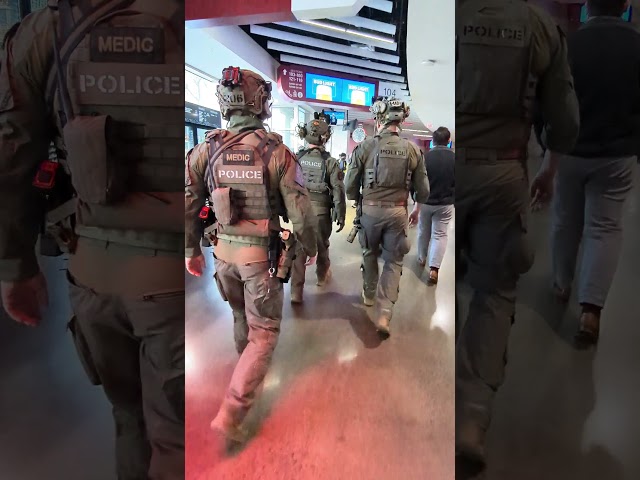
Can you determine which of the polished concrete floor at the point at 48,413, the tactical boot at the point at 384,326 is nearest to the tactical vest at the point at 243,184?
the tactical boot at the point at 384,326

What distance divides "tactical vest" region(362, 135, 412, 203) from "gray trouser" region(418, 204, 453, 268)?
0.23ft

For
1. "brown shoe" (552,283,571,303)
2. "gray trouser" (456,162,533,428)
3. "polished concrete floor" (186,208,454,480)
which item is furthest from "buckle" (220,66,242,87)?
"brown shoe" (552,283,571,303)

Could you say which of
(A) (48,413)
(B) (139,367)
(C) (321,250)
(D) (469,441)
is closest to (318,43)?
(C) (321,250)

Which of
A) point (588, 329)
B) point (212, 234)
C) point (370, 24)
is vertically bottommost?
point (588, 329)

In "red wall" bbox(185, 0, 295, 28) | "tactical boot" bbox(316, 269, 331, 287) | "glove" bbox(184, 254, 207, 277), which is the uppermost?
"red wall" bbox(185, 0, 295, 28)

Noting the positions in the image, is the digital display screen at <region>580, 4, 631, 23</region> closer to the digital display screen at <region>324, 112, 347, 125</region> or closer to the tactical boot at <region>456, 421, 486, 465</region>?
the digital display screen at <region>324, 112, 347, 125</region>

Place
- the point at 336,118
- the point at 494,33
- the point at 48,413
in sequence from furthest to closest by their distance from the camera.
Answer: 1. the point at 48,413
2. the point at 336,118
3. the point at 494,33

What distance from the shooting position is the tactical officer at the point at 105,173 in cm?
90

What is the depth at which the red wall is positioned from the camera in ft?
2.91

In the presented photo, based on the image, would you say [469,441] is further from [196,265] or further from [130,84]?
[130,84]

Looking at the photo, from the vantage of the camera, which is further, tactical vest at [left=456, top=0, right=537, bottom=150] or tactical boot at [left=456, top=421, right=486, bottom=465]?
tactical boot at [left=456, top=421, right=486, bottom=465]

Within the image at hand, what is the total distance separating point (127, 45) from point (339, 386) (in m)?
0.97

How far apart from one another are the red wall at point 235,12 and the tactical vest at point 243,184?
257 mm

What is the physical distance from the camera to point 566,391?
0.96 metres
